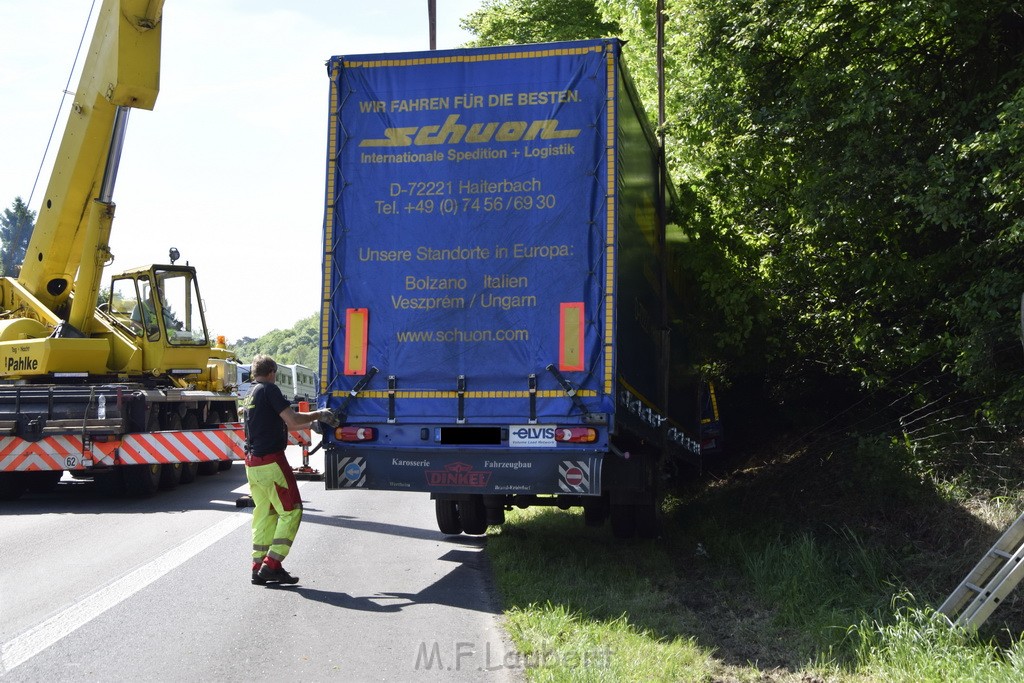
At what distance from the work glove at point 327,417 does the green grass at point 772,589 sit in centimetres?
178

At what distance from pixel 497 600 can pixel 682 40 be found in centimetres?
646

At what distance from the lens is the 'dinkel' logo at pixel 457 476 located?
810cm

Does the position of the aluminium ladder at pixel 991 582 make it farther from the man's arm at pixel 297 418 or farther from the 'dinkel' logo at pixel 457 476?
the man's arm at pixel 297 418

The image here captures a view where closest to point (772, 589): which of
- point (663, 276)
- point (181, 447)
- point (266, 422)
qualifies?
point (266, 422)

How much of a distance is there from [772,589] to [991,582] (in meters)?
1.86

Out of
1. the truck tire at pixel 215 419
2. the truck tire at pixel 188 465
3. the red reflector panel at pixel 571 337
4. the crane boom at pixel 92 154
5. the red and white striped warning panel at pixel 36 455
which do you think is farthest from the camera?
the truck tire at pixel 215 419

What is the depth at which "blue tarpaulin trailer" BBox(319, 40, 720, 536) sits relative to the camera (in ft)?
25.9

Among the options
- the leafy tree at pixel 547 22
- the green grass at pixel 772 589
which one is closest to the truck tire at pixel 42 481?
the green grass at pixel 772 589

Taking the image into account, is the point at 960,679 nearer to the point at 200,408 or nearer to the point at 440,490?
the point at 440,490

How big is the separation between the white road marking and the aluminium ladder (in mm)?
5261

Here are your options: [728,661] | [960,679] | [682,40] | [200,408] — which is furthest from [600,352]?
[200,408]

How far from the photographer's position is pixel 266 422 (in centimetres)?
795

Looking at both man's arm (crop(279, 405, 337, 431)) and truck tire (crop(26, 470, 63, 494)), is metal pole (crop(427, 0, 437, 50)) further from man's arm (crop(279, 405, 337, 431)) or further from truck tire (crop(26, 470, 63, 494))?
man's arm (crop(279, 405, 337, 431))

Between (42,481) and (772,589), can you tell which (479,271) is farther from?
(42,481)
